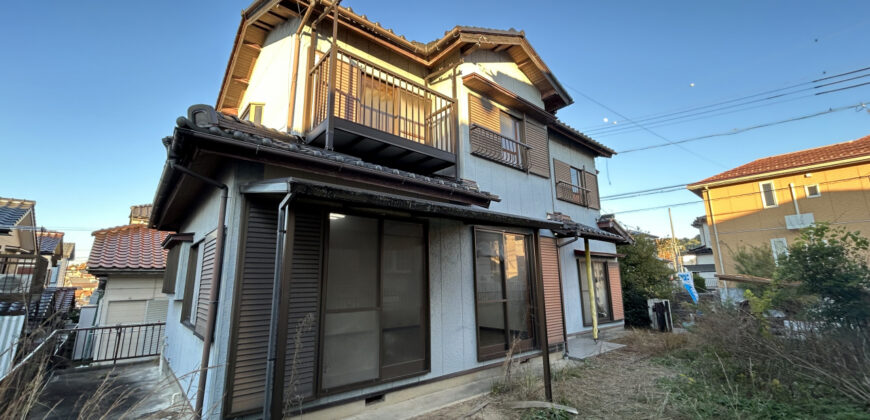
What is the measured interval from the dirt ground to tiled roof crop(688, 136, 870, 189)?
49.4ft

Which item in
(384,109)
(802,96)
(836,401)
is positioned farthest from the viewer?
(802,96)

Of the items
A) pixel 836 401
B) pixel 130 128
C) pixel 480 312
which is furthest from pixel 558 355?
pixel 130 128

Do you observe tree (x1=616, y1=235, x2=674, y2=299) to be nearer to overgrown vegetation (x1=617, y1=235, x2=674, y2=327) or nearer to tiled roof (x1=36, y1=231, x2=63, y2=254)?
overgrown vegetation (x1=617, y1=235, x2=674, y2=327)

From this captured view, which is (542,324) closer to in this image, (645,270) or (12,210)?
(645,270)

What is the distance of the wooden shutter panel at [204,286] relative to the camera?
12.7 ft

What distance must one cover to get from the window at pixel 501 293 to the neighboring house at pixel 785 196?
10.9 meters

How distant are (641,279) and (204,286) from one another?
39.8 ft

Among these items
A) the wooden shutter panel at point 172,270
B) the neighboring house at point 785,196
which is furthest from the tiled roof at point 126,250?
the neighboring house at point 785,196

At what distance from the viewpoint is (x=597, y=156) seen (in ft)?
37.1

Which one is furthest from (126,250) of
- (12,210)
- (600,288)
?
(600,288)

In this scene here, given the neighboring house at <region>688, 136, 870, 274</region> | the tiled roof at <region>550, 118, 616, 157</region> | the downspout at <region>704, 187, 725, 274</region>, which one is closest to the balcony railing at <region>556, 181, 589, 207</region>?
the tiled roof at <region>550, 118, 616, 157</region>

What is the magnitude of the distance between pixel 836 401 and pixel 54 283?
28227 millimetres

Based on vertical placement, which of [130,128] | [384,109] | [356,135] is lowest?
[356,135]

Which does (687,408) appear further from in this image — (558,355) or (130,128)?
(130,128)
